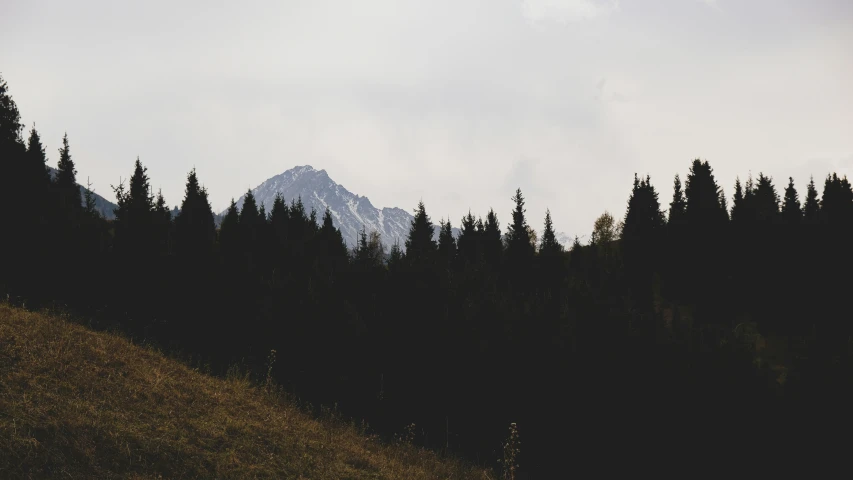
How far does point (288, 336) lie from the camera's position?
16.9 meters

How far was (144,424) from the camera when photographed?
9.64 metres

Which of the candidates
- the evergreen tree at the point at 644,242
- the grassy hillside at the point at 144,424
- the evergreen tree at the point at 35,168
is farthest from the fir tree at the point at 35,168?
the evergreen tree at the point at 644,242

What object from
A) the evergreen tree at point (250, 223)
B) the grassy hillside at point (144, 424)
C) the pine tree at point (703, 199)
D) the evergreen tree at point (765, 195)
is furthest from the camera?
the evergreen tree at point (765, 195)

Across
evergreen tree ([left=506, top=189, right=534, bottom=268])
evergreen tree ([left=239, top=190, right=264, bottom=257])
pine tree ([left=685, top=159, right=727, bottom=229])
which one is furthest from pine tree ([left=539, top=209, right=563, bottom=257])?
evergreen tree ([left=239, top=190, right=264, bottom=257])

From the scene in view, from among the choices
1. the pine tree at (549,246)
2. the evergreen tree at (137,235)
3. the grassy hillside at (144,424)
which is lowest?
the grassy hillside at (144,424)

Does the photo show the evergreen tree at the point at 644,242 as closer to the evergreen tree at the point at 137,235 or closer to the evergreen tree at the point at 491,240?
the evergreen tree at the point at 491,240

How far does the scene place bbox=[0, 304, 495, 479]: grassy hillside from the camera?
Answer: 27.5 feet

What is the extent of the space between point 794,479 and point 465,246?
5185 centimetres

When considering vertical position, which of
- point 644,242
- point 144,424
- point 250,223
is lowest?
point 144,424

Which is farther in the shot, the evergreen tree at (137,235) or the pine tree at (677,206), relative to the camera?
the pine tree at (677,206)

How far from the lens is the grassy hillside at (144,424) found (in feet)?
27.5

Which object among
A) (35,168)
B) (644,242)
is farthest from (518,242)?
(35,168)

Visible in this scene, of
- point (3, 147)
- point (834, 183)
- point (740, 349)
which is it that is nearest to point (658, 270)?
point (834, 183)

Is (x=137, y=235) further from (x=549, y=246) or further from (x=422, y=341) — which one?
(x=549, y=246)
